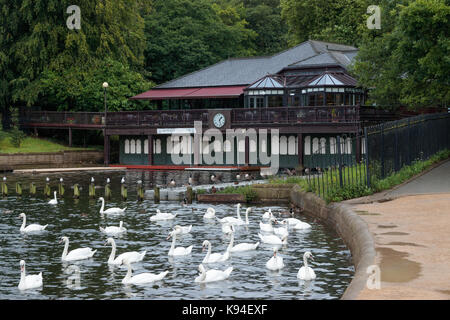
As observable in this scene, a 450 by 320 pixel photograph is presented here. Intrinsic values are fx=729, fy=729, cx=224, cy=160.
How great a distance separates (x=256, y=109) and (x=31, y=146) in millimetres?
20389

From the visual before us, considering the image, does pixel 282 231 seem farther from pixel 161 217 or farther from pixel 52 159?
pixel 52 159

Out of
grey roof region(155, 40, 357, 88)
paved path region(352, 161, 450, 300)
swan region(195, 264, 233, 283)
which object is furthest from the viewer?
grey roof region(155, 40, 357, 88)

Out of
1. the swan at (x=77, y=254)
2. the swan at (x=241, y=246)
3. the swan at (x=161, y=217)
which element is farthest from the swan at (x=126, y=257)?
the swan at (x=161, y=217)

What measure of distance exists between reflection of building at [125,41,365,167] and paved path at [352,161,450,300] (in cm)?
2186

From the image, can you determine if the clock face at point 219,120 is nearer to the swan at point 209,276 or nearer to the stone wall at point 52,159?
the stone wall at point 52,159

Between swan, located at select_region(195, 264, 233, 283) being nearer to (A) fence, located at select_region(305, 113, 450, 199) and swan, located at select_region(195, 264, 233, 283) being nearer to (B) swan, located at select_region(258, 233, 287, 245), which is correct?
(B) swan, located at select_region(258, 233, 287, 245)

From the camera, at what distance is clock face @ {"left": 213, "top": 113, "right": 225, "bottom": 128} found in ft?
178

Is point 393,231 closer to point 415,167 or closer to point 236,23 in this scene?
point 415,167

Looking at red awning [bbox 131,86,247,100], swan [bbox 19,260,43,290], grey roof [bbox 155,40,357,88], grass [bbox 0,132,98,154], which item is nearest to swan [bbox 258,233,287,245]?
swan [bbox 19,260,43,290]

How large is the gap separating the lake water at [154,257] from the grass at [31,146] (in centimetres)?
2653

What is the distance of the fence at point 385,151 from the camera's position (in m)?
26.2

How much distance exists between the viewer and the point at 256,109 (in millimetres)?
52562

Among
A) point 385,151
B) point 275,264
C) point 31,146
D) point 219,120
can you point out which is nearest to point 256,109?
point 219,120

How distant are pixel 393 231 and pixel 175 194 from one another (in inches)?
690
